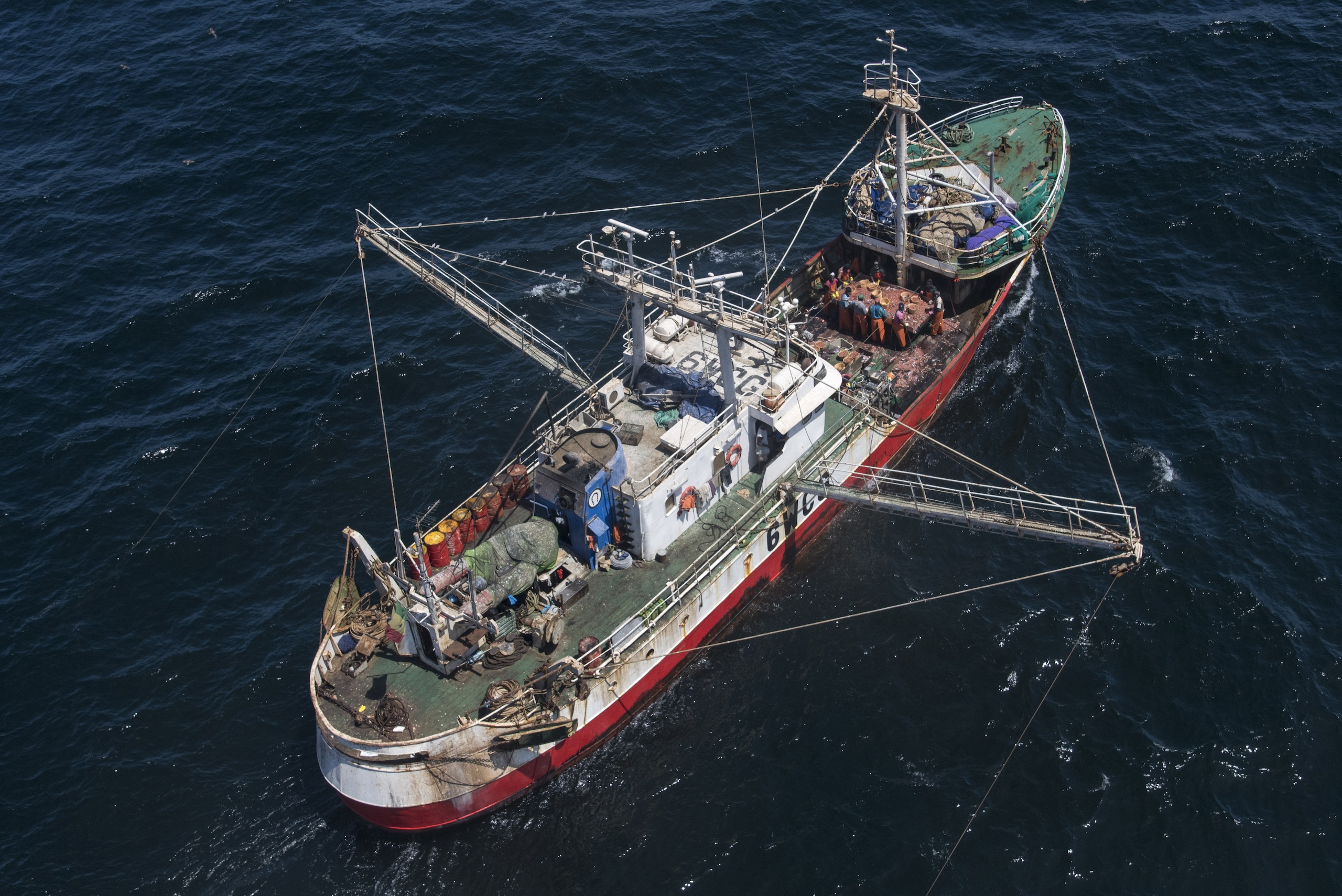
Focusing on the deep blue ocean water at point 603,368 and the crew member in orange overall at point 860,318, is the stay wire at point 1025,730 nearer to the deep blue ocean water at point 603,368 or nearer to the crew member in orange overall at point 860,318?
the deep blue ocean water at point 603,368

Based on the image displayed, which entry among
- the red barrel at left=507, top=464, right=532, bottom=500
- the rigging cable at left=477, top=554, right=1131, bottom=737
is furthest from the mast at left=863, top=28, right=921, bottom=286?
the red barrel at left=507, top=464, right=532, bottom=500

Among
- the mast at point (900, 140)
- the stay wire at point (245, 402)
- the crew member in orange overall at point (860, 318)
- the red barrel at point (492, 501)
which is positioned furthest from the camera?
the crew member in orange overall at point (860, 318)

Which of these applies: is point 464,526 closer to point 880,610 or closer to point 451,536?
point 451,536

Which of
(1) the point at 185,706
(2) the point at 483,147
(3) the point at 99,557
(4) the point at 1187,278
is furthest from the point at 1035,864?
(2) the point at 483,147

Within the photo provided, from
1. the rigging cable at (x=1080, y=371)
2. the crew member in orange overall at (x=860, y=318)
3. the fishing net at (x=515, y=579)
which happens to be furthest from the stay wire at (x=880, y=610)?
the crew member in orange overall at (x=860, y=318)

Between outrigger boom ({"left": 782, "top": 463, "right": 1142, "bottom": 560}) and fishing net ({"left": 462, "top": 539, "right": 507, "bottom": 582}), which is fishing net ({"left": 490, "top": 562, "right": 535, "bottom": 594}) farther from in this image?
outrigger boom ({"left": 782, "top": 463, "right": 1142, "bottom": 560})

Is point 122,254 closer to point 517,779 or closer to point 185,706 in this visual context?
point 185,706
